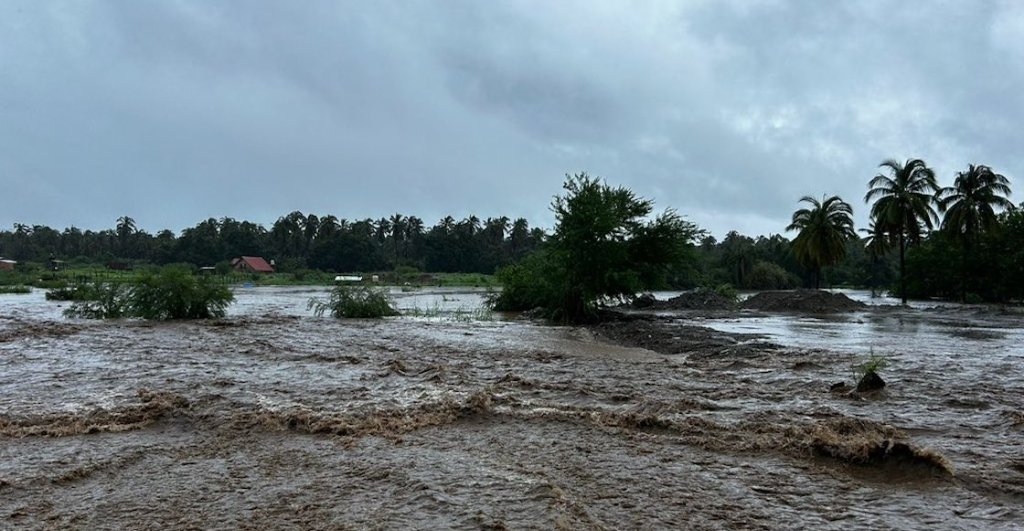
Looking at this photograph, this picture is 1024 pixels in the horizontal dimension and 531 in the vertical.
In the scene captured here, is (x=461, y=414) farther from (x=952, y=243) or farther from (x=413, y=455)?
(x=952, y=243)

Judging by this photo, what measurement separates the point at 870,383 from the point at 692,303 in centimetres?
2703

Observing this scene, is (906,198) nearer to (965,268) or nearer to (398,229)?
(965,268)

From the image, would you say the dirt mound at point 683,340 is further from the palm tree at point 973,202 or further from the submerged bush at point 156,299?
the palm tree at point 973,202

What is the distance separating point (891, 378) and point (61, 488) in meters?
10.4

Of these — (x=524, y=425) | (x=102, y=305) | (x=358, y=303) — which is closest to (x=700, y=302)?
(x=358, y=303)

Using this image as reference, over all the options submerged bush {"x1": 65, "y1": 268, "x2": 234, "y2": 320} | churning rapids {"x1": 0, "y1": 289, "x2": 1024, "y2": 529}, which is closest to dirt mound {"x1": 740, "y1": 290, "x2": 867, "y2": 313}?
churning rapids {"x1": 0, "y1": 289, "x2": 1024, "y2": 529}

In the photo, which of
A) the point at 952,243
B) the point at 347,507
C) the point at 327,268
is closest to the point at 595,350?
the point at 347,507

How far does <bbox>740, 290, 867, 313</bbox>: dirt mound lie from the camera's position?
3281 centimetres

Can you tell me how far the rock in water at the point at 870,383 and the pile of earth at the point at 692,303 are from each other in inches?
996

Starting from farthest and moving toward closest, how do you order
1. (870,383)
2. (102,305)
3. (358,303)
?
1. (358,303)
2. (102,305)
3. (870,383)

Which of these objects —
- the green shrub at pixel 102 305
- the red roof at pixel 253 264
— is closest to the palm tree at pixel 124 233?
the red roof at pixel 253 264

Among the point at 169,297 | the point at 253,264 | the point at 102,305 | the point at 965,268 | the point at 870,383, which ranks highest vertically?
the point at 253,264

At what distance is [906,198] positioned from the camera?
39844mm

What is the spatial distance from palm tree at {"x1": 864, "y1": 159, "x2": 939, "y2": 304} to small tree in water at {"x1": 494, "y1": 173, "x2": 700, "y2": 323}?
2205cm
